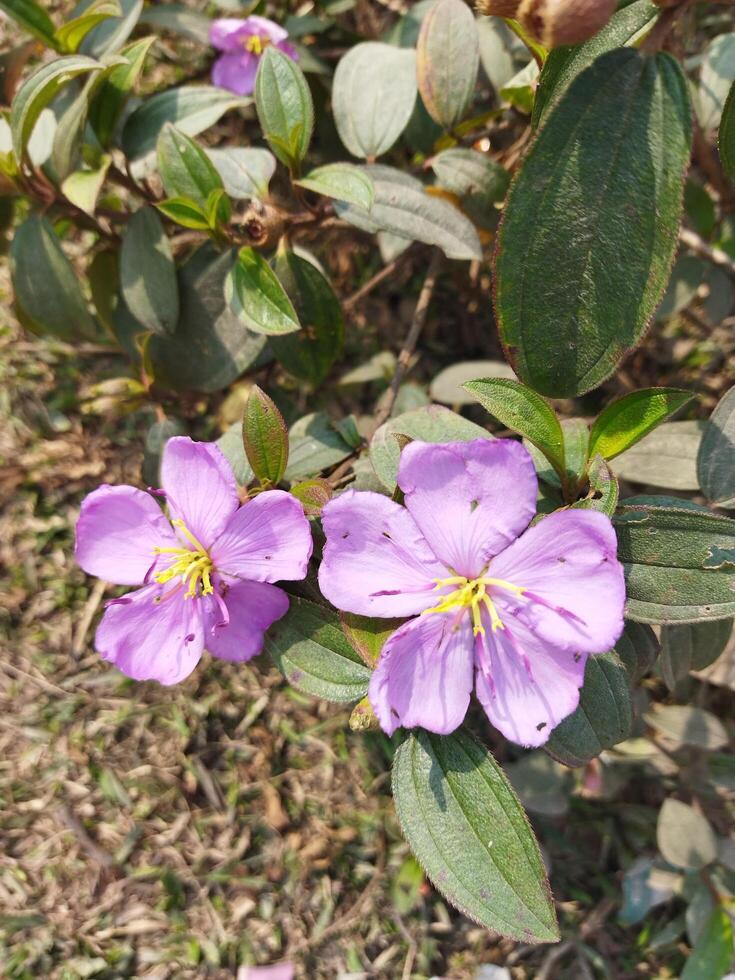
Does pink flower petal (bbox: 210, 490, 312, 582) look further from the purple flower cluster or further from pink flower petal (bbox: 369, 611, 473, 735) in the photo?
pink flower petal (bbox: 369, 611, 473, 735)

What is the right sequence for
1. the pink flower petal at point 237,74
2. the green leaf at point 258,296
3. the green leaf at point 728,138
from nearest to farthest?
the green leaf at point 728,138
the green leaf at point 258,296
the pink flower petal at point 237,74

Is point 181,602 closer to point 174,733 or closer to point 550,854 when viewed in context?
point 174,733

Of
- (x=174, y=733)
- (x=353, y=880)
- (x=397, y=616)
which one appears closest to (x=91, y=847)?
(x=174, y=733)

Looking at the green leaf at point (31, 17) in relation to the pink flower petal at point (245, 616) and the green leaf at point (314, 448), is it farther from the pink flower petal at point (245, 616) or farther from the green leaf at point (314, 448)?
the pink flower petal at point (245, 616)

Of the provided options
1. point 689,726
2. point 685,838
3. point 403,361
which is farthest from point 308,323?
point 685,838

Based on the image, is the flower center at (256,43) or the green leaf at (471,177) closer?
the green leaf at (471,177)

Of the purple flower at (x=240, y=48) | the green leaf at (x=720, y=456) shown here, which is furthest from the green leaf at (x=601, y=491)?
the purple flower at (x=240, y=48)

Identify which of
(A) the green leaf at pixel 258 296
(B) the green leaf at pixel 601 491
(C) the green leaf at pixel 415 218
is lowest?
(B) the green leaf at pixel 601 491

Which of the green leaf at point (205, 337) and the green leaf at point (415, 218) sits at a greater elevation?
the green leaf at point (415, 218)
